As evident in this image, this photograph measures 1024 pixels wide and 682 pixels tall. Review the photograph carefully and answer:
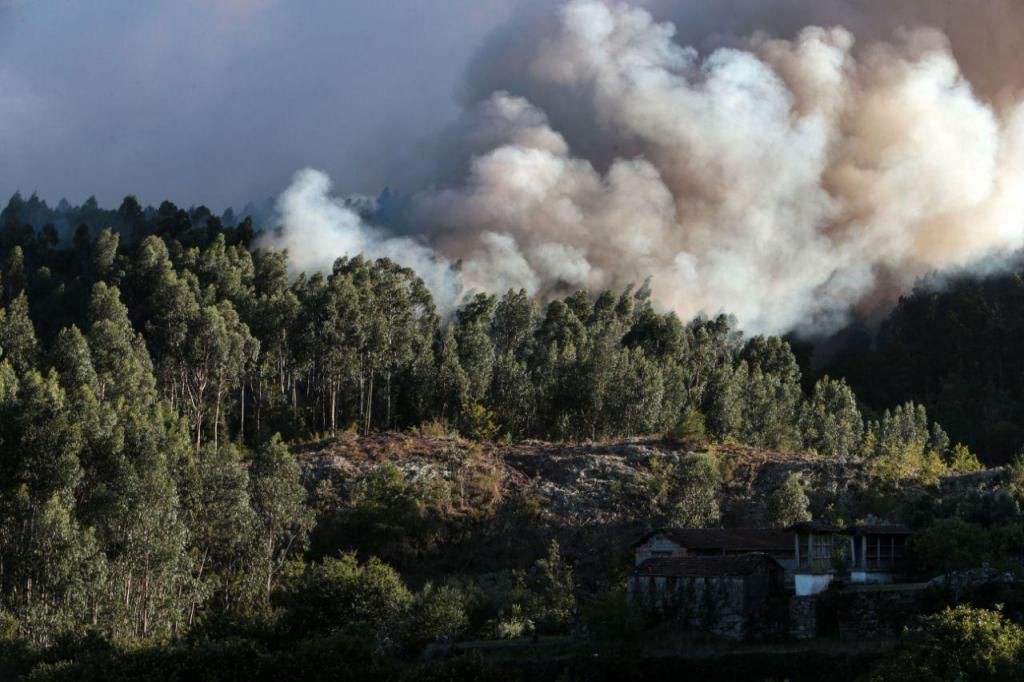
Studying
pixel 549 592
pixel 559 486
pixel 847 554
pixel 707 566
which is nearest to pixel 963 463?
pixel 559 486

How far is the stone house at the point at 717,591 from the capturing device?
54562 mm

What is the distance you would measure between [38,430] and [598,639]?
2688cm

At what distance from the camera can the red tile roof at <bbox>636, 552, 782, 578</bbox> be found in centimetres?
5622

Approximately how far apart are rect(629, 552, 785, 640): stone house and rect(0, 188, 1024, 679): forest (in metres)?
3.82

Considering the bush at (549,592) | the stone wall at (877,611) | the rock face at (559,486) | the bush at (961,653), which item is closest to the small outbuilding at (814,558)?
the stone wall at (877,611)

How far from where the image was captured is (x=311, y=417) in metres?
93.9

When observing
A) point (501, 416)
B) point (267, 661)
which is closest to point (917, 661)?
point (267, 661)

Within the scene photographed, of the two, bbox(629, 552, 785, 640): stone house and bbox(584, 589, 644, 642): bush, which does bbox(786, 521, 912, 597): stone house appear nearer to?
bbox(629, 552, 785, 640): stone house

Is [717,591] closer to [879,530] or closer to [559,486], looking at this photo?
[879,530]

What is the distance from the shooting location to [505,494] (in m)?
78.8

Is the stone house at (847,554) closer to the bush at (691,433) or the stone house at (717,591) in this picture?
the stone house at (717,591)

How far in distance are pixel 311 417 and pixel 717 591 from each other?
4492cm

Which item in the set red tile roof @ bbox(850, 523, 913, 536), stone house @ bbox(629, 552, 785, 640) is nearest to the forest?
stone house @ bbox(629, 552, 785, 640)

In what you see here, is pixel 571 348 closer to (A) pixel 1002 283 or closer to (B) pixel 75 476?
(B) pixel 75 476
